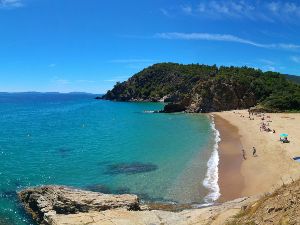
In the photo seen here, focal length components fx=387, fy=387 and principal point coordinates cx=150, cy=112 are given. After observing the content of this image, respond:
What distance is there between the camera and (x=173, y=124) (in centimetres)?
8281

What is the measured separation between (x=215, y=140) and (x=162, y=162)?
18.2 metres

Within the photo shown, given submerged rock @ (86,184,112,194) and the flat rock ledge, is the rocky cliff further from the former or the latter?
submerged rock @ (86,184,112,194)

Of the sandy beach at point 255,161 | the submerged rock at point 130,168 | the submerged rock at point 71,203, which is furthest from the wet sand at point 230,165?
the submerged rock at point 71,203

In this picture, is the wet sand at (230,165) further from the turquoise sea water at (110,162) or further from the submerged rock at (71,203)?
the submerged rock at (71,203)

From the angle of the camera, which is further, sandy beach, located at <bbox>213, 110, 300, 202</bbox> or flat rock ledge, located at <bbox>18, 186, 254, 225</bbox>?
sandy beach, located at <bbox>213, 110, 300, 202</bbox>

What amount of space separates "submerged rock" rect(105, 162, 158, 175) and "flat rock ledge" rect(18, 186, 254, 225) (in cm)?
1220

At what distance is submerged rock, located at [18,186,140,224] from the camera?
22484 mm

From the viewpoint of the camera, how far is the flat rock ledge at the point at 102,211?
62.8ft

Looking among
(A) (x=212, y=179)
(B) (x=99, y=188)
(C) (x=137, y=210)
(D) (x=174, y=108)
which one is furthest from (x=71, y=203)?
(D) (x=174, y=108)

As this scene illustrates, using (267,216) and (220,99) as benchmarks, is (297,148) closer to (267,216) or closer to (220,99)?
(267,216)

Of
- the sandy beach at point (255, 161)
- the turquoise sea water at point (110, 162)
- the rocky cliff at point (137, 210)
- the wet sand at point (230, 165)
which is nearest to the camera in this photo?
the rocky cliff at point (137, 210)

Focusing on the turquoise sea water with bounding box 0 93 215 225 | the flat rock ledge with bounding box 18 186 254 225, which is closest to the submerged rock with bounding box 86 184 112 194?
the turquoise sea water with bounding box 0 93 215 225

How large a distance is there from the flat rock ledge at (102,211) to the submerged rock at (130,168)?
480 inches

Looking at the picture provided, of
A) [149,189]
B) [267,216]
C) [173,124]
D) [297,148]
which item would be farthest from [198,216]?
[173,124]
